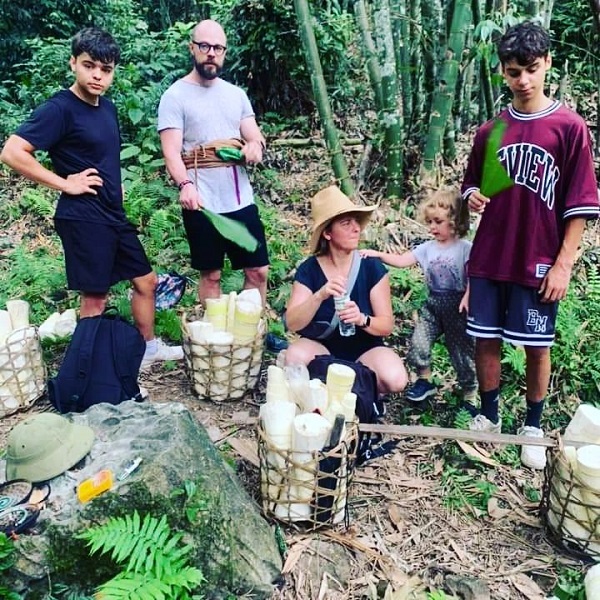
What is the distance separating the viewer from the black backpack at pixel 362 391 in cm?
284

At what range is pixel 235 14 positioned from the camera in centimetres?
702

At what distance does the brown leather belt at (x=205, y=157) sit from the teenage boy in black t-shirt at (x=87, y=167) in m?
0.45

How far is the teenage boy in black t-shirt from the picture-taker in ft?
9.77

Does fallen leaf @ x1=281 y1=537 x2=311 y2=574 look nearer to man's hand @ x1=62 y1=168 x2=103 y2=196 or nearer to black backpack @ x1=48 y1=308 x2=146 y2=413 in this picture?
black backpack @ x1=48 y1=308 x2=146 y2=413

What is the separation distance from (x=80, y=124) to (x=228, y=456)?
1833mm

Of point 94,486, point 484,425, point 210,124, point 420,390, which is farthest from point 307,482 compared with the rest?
point 210,124

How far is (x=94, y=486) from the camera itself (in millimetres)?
2043

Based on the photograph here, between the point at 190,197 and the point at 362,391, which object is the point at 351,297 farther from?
the point at 190,197

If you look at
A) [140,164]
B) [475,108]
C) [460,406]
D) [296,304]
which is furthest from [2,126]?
Answer: [460,406]

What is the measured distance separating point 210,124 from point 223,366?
57.3 inches

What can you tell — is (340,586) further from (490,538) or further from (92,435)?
→ (92,435)

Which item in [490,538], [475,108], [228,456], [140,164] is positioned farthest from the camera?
[140,164]

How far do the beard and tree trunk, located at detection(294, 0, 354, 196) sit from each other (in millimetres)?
1552

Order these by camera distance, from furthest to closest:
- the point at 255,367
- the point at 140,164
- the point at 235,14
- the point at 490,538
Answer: the point at 235,14 < the point at 140,164 < the point at 255,367 < the point at 490,538
